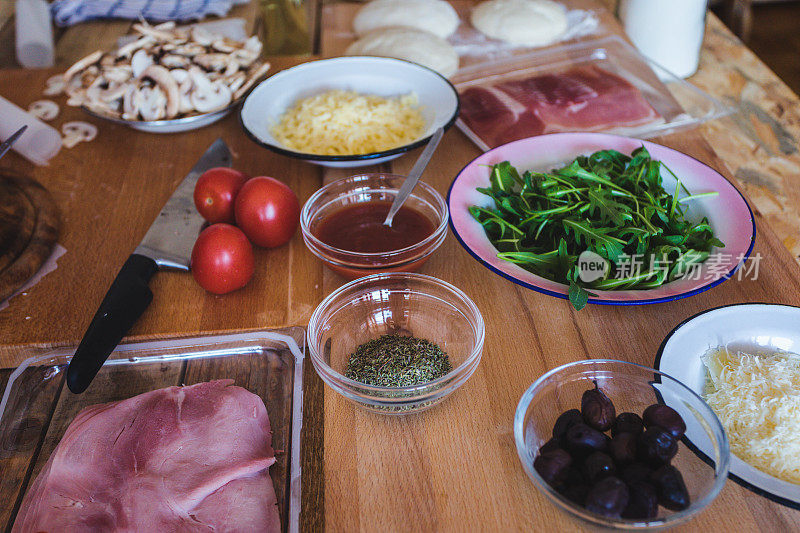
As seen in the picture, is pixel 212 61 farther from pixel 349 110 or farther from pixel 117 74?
pixel 349 110

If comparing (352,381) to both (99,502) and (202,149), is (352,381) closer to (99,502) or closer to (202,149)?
(99,502)

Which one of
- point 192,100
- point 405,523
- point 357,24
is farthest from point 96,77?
point 405,523

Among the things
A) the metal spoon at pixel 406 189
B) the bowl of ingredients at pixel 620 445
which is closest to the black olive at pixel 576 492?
the bowl of ingredients at pixel 620 445

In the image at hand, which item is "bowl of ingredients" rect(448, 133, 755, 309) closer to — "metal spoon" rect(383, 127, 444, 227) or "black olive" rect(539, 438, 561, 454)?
"metal spoon" rect(383, 127, 444, 227)

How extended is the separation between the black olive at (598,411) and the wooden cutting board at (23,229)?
111 cm

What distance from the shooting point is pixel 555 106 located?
166cm

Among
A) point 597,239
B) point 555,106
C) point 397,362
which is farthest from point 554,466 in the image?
point 555,106

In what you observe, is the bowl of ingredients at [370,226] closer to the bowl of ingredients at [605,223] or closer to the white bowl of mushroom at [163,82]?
the bowl of ingredients at [605,223]

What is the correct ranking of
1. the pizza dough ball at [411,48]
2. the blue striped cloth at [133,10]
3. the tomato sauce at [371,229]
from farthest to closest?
the blue striped cloth at [133,10]
the pizza dough ball at [411,48]
the tomato sauce at [371,229]

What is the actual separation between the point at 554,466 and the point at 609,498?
74 mm

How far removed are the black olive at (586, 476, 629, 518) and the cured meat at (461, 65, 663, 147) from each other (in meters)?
1.00

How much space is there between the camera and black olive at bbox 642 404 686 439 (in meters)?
0.78

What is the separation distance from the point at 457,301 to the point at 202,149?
0.91 meters

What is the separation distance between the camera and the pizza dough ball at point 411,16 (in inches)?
81.8
